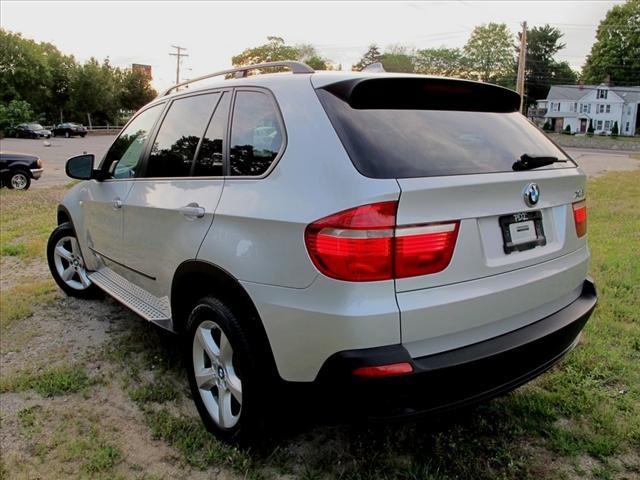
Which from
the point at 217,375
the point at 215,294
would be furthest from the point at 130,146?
the point at 217,375

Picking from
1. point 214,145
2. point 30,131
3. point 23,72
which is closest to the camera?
point 214,145

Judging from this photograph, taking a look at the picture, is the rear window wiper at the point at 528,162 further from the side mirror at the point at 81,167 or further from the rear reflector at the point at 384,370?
the side mirror at the point at 81,167

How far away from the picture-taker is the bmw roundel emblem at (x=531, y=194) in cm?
231

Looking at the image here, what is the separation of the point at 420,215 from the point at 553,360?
110 centimetres

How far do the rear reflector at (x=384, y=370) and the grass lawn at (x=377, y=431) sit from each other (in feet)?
1.20

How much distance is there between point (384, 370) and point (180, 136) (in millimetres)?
2016

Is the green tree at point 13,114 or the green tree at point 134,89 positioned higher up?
the green tree at point 134,89

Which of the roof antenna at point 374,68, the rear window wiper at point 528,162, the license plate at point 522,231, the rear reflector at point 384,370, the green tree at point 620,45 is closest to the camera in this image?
the rear reflector at point 384,370

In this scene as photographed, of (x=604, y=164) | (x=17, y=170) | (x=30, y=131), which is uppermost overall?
(x=30, y=131)

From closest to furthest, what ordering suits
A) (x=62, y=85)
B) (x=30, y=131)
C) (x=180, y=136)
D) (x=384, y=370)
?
(x=384, y=370)
(x=180, y=136)
(x=30, y=131)
(x=62, y=85)

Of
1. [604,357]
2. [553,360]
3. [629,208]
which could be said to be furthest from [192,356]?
[629,208]

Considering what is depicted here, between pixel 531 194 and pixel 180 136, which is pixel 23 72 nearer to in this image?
pixel 180 136

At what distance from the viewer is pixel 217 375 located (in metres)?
2.66

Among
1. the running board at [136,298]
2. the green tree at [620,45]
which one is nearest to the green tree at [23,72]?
the running board at [136,298]
